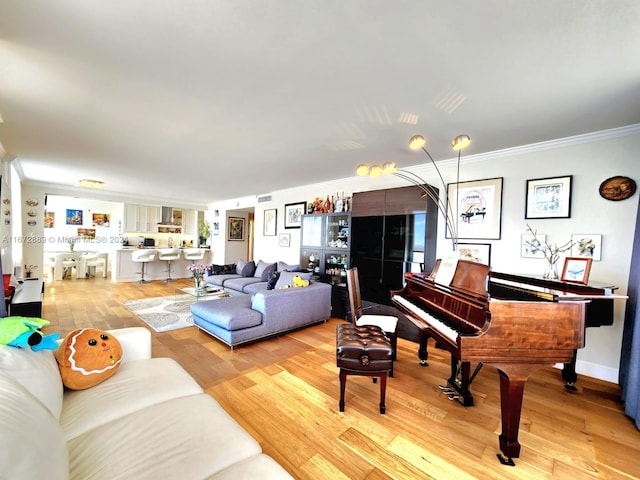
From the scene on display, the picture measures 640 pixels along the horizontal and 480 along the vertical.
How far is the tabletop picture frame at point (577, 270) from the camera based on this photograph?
7.50ft

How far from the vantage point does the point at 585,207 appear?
2758 millimetres

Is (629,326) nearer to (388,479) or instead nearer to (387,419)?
(387,419)

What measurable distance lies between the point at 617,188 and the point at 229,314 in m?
4.23

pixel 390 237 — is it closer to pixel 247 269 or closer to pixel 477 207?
pixel 477 207

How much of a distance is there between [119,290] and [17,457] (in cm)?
680

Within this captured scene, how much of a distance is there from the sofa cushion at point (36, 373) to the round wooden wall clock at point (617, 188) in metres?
4.44

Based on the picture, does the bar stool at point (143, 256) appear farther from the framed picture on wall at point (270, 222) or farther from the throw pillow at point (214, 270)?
the framed picture on wall at point (270, 222)

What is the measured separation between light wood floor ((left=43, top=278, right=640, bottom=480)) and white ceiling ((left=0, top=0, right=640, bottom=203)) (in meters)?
2.46

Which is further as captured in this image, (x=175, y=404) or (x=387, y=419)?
(x=387, y=419)

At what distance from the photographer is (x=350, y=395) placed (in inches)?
88.1

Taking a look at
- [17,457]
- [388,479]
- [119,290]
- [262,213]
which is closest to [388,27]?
[17,457]

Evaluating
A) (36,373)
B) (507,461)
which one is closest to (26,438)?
(36,373)

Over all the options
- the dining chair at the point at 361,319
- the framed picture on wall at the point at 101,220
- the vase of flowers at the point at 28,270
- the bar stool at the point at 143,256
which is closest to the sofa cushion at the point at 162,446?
the dining chair at the point at 361,319

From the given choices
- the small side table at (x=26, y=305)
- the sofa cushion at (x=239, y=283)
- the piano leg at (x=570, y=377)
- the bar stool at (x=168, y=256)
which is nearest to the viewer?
the piano leg at (x=570, y=377)
